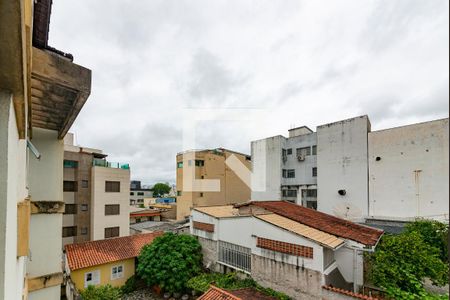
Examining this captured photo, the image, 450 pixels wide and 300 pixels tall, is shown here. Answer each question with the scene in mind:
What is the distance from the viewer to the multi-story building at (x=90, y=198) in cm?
1570

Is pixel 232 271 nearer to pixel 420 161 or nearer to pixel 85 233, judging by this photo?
pixel 85 233

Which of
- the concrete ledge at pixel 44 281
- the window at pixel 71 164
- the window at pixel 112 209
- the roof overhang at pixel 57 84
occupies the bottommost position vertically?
the window at pixel 112 209

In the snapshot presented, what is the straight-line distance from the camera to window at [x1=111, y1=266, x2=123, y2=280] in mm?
11562

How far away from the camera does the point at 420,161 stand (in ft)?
45.9

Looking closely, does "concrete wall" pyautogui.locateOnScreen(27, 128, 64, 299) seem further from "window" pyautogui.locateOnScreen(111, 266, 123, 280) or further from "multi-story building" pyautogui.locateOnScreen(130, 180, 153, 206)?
"multi-story building" pyautogui.locateOnScreen(130, 180, 153, 206)

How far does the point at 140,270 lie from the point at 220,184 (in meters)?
14.8

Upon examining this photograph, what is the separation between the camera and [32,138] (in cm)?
450

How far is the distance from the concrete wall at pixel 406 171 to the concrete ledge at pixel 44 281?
16977mm

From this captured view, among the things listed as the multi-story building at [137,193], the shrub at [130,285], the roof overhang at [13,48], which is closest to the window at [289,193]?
the shrub at [130,285]

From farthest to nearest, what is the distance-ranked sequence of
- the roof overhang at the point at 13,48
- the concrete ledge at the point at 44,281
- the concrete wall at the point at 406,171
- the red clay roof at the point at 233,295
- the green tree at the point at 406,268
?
the concrete wall at the point at 406,171
the red clay roof at the point at 233,295
the green tree at the point at 406,268
the concrete ledge at the point at 44,281
the roof overhang at the point at 13,48

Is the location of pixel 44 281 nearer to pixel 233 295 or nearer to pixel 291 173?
pixel 233 295

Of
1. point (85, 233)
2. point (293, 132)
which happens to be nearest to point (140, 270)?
point (85, 233)

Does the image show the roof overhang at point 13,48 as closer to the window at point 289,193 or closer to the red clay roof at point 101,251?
the red clay roof at point 101,251

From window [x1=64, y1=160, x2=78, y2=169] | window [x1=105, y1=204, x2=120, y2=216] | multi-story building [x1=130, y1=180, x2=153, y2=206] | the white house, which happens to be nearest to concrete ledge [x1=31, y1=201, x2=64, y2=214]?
the white house
